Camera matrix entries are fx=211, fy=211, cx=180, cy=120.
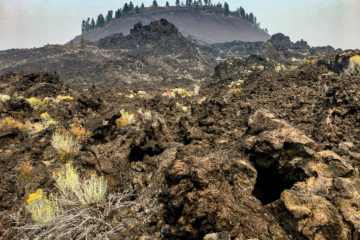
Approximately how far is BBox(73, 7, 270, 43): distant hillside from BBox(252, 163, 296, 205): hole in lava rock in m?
121

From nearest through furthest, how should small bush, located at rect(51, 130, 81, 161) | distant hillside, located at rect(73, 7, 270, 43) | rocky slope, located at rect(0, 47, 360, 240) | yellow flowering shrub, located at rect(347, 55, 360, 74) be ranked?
1. rocky slope, located at rect(0, 47, 360, 240)
2. small bush, located at rect(51, 130, 81, 161)
3. yellow flowering shrub, located at rect(347, 55, 360, 74)
4. distant hillside, located at rect(73, 7, 270, 43)

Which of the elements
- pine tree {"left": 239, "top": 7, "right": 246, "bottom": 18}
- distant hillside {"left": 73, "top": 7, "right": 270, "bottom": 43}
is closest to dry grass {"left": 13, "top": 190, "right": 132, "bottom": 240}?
distant hillside {"left": 73, "top": 7, "right": 270, "bottom": 43}

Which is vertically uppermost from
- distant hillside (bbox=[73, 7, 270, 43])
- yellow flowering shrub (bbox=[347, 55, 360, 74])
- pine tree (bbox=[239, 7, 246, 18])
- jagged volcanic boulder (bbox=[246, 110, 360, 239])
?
pine tree (bbox=[239, 7, 246, 18])

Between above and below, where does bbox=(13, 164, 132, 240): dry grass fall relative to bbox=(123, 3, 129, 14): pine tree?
below

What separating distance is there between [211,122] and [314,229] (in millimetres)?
3962

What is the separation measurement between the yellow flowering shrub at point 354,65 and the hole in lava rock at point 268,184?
11155 millimetres

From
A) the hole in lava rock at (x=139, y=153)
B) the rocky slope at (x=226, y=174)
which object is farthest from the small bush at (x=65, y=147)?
the hole in lava rock at (x=139, y=153)

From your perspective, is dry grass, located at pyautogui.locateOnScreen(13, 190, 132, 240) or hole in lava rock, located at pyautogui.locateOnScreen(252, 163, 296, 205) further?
hole in lava rock, located at pyautogui.locateOnScreen(252, 163, 296, 205)

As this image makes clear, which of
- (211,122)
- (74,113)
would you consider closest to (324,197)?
(211,122)

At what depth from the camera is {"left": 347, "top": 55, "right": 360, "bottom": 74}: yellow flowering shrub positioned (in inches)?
432

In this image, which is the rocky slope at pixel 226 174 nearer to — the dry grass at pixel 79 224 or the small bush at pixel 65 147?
the dry grass at pixel 79 224

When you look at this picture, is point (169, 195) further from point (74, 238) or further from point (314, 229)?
point (314, 229)

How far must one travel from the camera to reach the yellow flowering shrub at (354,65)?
11.0 m

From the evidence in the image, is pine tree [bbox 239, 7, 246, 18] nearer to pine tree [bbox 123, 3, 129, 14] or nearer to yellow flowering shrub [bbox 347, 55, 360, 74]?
pine tree [bbox 123, 3, 129, 14]
